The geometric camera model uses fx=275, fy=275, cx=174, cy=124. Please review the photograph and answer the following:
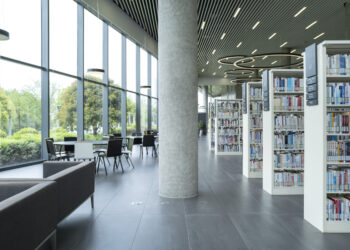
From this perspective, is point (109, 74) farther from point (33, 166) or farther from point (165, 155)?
point (165, 155)

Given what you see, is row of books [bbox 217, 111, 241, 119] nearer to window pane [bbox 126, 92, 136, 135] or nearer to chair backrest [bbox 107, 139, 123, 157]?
window pane [bbox 126, 92, 136, 135]

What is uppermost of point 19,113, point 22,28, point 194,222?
point 22,28

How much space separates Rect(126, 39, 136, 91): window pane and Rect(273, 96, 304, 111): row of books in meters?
9.14

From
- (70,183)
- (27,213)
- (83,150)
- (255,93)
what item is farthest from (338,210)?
(83,150)

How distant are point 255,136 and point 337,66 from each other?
10.9ft

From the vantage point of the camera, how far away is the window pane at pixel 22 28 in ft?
22.7

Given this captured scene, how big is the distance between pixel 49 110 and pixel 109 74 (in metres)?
3.78

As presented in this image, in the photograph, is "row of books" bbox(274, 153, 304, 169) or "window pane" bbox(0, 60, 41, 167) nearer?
"row of books" bbox(274, 153, 304, 169)

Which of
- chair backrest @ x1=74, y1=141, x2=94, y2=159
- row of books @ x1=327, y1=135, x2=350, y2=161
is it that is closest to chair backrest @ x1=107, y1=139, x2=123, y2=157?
chair backrest @ x1=74, y1=141, x2=94, y2=159

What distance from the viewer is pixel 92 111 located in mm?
10250

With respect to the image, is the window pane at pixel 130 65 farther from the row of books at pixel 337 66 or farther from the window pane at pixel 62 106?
the row of books at pixel 337 66

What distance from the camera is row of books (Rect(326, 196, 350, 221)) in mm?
3227

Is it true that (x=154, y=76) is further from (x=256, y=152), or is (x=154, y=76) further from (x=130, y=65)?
(x=256, y=152)

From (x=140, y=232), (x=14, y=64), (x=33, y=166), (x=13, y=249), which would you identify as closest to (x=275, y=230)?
(x=140, y=232)
